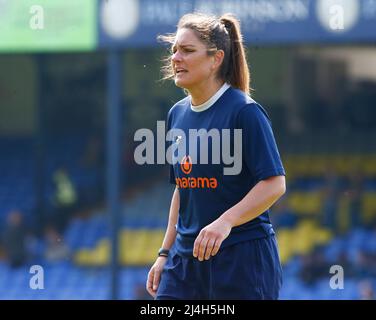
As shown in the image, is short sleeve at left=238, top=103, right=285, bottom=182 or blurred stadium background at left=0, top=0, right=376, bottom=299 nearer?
short sleeve at left=238, top=103, right=285, bottom=182

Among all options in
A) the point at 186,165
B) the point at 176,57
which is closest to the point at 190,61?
the point at 176,57

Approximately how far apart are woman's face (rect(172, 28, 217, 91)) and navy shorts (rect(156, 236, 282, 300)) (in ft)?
2.34

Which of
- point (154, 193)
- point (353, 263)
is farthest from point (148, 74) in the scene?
point (353, 263)

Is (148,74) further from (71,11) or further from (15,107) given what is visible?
(71,11)

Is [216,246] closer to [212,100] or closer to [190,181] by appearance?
[190,181]

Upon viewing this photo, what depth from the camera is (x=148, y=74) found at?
1761cm

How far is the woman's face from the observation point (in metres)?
4.39

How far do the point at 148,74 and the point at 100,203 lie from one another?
2569 mm

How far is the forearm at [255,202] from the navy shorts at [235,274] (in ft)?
0.63

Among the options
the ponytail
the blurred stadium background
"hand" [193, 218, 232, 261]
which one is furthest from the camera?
the blurred stadium background

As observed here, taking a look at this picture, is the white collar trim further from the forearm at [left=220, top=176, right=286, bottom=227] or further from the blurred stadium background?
the blurred stadium background

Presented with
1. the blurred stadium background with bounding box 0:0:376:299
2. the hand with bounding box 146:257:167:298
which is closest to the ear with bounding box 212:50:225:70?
the hand with bounding box 146:257:167:298

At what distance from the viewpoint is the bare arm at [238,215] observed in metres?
4.13

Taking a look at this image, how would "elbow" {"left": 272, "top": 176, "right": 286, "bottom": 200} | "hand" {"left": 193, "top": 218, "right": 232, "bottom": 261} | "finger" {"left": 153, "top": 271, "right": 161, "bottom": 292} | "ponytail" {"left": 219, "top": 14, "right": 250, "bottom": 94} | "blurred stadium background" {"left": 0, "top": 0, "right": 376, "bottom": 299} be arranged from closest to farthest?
1. "hand" {"left": 193, "top": 218, "right": 232, "bottom": 261}
2. "elbow" {"left": 272, "top": 176, "right": 286, "bottom": 200}
3. "ponytail" {"left": 219, "top": 14, "right": 250, "bottom": 94}
4. "finger" {"left": 153, "top": 271, "right": 161, "bottom": 292}
5. "blurred stadium background" {"left": 0, "top": 0, "right": 376, "bottom": 299}
